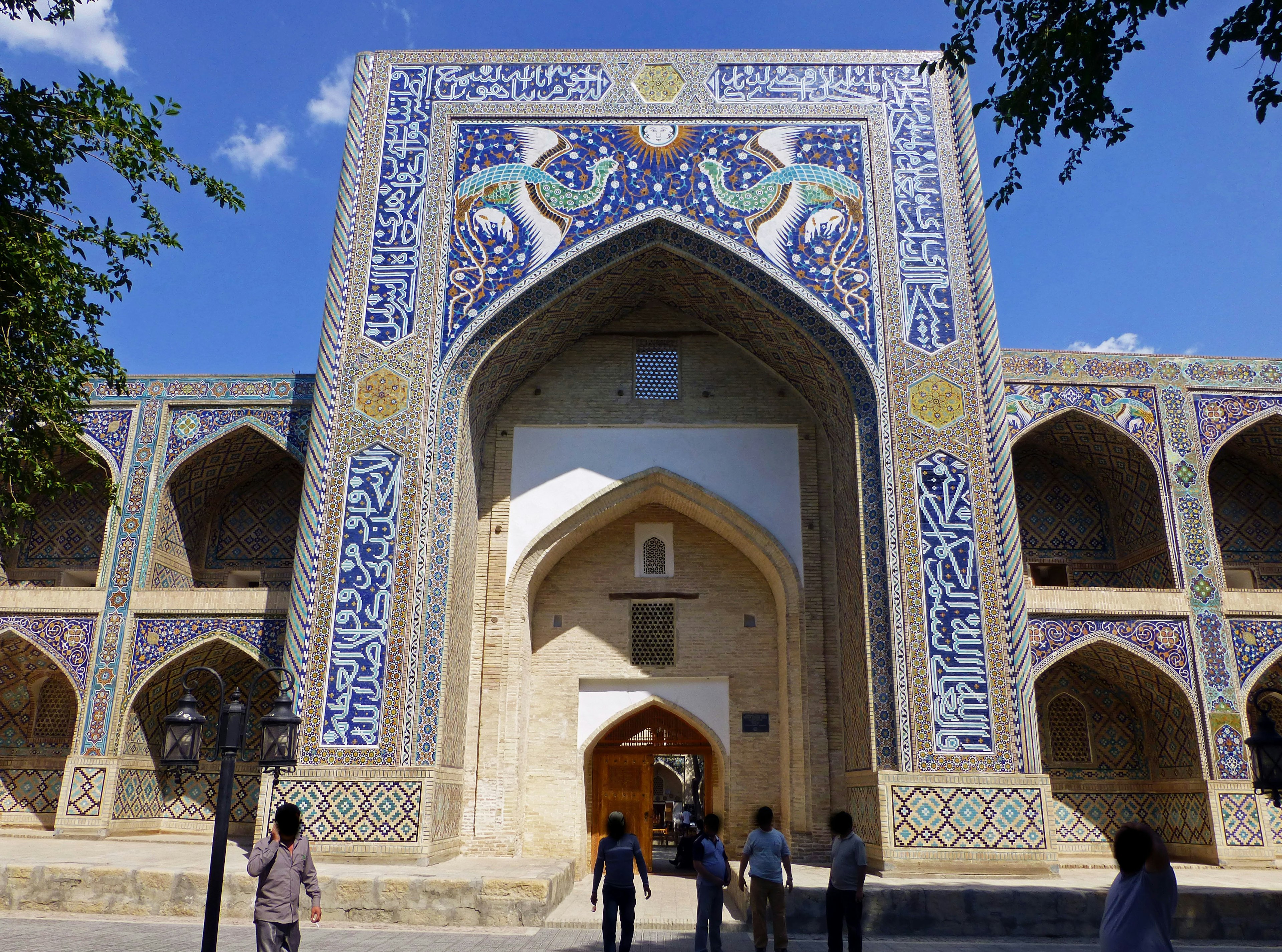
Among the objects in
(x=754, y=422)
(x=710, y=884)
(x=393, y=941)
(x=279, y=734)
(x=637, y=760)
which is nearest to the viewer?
(x=710, y=884)

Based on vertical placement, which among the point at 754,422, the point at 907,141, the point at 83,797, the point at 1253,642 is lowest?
the point at 83,797

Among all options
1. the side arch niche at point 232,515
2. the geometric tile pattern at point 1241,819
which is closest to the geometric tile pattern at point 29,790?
the side arch niche at point 232,515

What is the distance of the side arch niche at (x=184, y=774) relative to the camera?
33.2 feet

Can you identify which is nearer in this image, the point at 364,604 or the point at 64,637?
the point at 364,604

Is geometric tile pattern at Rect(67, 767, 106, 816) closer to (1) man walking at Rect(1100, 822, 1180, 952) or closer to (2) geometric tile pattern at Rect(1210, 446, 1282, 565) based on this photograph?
(1) man walking at Rect(1100, 822, 1180, 952)

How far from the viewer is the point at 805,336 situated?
9.88 m

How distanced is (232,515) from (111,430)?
5.25 ft

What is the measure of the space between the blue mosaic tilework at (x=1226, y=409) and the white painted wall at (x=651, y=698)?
224 inches

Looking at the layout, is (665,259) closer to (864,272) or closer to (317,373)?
(864,272)

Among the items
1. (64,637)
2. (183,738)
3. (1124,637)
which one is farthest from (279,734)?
(1124,637)

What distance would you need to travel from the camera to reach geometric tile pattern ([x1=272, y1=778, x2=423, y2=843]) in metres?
8.02

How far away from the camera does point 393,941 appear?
591cm

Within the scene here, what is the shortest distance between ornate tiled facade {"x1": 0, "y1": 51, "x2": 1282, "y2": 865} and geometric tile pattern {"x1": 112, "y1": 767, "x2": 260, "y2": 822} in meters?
0.04

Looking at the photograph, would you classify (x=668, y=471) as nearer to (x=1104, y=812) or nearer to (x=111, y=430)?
(x=1104, y=812)
